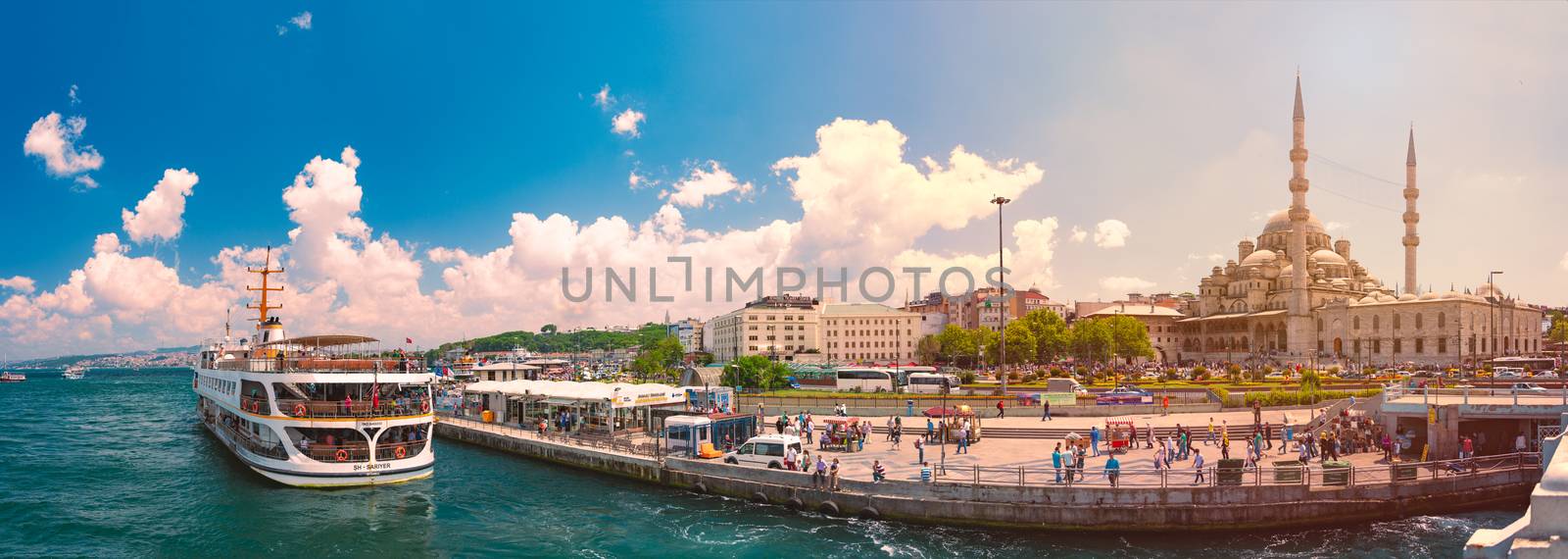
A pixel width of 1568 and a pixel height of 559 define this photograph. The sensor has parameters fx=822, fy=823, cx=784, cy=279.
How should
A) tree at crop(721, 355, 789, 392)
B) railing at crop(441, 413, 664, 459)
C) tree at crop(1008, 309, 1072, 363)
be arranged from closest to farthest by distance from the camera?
railing at crop(441, 413, 664, 459) → tree at crop(721, 355, 789, 392) → tree at crop(1008, 309, 1072, 363)

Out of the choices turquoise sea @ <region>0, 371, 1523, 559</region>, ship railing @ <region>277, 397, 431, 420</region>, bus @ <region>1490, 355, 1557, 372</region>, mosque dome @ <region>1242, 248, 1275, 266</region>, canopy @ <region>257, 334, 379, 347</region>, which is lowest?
turquoise sea @ <region>0, 371, 1523, 559</region>

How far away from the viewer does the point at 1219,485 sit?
23.5m

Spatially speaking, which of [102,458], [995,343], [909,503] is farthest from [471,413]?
[995,343]

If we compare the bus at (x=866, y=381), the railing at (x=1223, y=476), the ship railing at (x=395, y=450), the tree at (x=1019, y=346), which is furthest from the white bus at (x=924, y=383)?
the ship railing at (x=395, y=450)

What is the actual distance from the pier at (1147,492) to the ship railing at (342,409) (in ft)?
39.7

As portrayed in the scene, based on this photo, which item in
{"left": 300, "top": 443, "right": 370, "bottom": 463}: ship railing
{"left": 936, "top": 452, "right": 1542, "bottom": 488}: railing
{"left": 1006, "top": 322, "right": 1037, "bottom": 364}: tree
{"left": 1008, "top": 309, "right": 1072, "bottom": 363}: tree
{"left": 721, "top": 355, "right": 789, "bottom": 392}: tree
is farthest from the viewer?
{"left": 1008, "top": 309, "right": 1072, "bottom": 363}: tree

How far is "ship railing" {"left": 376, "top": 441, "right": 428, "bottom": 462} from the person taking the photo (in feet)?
102

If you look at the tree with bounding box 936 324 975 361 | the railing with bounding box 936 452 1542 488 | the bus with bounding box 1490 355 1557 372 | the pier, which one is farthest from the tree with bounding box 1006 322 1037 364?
the railing with bounding box 936 452 1542 488

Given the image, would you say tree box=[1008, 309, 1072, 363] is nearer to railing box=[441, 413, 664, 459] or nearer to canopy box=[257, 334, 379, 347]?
railing box=[441, 413, 664, 459]

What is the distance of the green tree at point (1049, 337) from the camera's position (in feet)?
304

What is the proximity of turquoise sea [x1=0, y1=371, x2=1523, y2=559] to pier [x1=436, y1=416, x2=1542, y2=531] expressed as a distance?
542 mm

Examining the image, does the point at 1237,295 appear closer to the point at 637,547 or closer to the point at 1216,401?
the point at 1216,401

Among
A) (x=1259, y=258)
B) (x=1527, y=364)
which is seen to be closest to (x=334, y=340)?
(x=1527, y=364)

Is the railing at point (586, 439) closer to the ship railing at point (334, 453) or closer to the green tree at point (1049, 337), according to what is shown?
the ship railing at point (334, 453)
